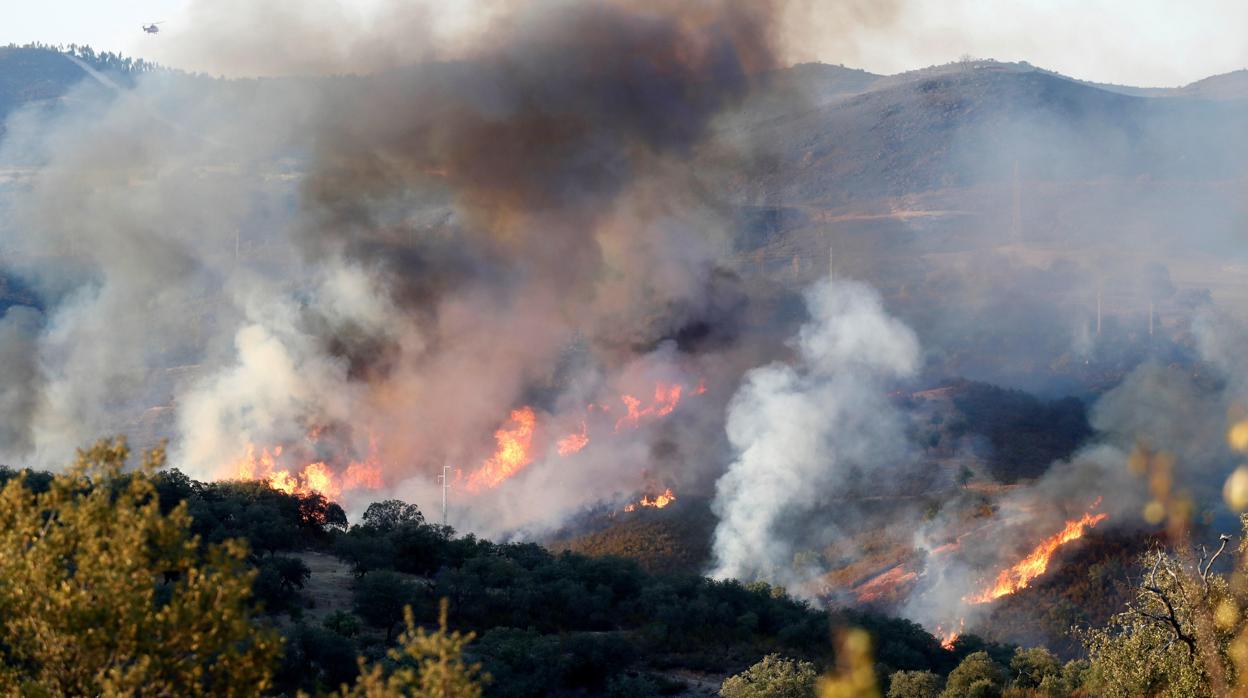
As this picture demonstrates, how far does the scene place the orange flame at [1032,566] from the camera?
6419cm

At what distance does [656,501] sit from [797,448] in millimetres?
9850

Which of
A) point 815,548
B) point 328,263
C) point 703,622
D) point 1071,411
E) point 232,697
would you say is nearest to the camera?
point 232,697

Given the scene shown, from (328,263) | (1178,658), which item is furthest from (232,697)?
(328,263)

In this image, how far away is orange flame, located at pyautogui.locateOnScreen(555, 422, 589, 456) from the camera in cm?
8506

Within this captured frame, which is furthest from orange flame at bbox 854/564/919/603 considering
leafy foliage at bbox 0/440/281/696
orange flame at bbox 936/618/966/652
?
leafy foliage at bbox 0/440/281/696

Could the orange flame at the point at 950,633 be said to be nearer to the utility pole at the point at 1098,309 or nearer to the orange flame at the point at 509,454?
the orange flame at the point at 509,454

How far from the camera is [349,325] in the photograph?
276ft

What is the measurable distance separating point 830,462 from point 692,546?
12761 mm

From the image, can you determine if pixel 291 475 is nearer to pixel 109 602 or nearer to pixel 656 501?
pixel 656 501

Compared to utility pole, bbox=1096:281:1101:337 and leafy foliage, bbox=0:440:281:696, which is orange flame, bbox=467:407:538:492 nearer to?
leafy foliage, bbox=0:440:281:696

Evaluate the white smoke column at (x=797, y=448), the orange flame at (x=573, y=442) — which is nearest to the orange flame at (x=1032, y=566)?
the white smoke column at (x=797, y=448)

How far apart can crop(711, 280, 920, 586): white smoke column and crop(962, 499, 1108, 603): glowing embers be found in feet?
33.5

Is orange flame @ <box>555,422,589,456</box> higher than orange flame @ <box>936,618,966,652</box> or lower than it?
higher

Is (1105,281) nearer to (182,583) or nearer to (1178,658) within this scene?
(1178,658)
